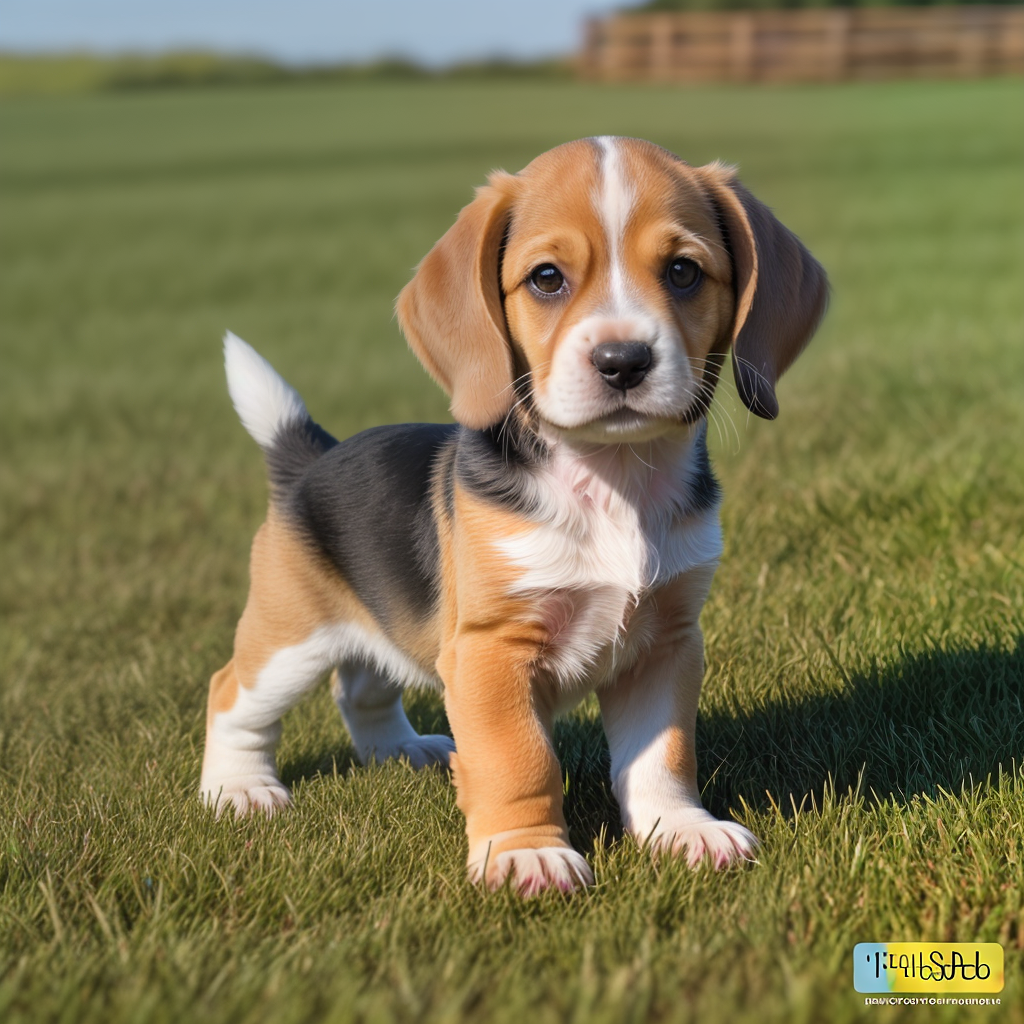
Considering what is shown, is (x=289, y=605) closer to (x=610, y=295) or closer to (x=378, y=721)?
(x=378, y=721)

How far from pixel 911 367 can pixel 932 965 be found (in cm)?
631

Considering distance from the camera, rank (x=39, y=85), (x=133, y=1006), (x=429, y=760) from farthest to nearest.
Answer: (x=39, y=85) < (x=429, y=760) < (x=133, y=1006)

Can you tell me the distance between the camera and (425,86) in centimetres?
6506

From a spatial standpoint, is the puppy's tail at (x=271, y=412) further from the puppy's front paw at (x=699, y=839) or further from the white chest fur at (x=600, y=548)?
the puppy's front paw at (x=699, y=839)

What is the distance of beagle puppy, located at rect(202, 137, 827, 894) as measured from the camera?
10.5 ft

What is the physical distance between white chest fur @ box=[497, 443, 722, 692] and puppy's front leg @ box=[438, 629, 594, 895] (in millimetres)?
150

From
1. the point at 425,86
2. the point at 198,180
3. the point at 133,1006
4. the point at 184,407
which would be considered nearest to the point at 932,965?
the point at 133,1006

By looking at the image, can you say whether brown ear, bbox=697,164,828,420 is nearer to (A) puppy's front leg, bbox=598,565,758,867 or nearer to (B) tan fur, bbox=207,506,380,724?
(A) puppy's front leg, bbox=598,565,758,867

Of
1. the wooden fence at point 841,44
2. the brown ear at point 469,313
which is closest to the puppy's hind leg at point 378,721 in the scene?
the brown ear at point 469,313

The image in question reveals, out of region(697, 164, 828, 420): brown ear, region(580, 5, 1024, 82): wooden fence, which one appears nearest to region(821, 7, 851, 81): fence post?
region(580, 5, 1024, 82): wooden fence

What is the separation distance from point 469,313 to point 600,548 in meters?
0.71

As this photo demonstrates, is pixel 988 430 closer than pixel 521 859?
No

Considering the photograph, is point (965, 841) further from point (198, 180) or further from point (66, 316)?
point (198, 180)

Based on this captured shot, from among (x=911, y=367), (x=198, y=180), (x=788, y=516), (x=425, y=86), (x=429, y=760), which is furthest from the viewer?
(x=425, y=86)
